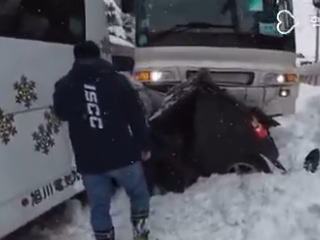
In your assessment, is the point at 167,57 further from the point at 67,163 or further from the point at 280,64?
the point at 67,163

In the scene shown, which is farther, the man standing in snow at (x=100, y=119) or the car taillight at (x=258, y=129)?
the car taillight at (x=258, y=129)

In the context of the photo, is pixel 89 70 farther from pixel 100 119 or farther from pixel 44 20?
pixel 44 20

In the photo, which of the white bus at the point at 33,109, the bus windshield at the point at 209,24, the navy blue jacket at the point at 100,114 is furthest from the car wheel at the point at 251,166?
the bus windshield at the point at 209,24

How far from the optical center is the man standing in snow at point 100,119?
5.90 metres

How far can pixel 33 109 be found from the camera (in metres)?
6.53

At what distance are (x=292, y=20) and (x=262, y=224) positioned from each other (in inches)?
199

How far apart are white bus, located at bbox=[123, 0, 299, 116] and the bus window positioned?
2.53 metres

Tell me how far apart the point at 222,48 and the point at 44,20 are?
4.09 meters

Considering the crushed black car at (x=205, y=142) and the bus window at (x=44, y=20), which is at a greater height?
the bus window at (x=44, y=20)

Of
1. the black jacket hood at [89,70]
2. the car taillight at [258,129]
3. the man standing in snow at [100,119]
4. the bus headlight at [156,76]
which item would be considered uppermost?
the black jacket hood at [89,70]

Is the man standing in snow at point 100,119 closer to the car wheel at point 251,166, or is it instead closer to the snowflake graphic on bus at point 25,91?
the snowflake graphic on bus at point 25,91

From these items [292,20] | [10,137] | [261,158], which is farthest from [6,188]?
[292,20]

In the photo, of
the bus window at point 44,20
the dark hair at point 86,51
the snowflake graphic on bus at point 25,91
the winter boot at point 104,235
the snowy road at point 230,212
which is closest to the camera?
the dark hair at point 86,51

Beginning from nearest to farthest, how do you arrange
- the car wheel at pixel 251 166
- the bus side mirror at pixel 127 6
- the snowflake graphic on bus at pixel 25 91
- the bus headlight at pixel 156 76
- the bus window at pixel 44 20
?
the bus window at pixel 44 20
the snowflake graphic on bus at pixel 25 91
the car wheel at pixel 251 166
the bus headlight at pixel 156 76
the bus side mirror at pixel 127 6
